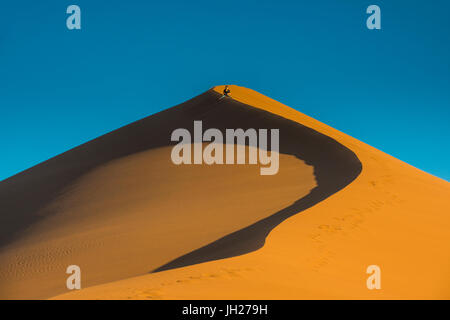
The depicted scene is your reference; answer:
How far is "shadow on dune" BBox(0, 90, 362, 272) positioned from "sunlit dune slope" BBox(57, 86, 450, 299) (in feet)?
1.99

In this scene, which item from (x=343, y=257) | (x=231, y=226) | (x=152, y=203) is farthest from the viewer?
(x=152, y=203)

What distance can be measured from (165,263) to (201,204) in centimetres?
454

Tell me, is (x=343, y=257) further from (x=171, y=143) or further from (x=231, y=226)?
(x=171, y=143)

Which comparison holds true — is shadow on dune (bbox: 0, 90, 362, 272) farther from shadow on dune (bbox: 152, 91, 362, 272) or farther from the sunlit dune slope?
the sunlit dune slope

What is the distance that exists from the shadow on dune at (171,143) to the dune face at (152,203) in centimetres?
7

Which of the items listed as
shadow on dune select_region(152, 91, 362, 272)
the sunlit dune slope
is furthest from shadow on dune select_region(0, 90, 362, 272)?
the sunlit dune slope

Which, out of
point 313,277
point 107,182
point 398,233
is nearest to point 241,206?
point 398,233

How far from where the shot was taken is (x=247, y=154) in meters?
19.0

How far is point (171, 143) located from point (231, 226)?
34.4ft

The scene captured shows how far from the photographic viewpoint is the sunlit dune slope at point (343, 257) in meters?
6.36

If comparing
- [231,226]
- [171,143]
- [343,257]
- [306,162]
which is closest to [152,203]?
[231,226]

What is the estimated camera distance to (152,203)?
15.6 metres

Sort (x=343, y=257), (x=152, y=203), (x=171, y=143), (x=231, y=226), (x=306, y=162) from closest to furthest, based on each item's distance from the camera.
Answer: (x=343, y=257) → (x=231, y=226) → (x=152, y=203) → (x=306, y=162) → (x=171, y=143)
